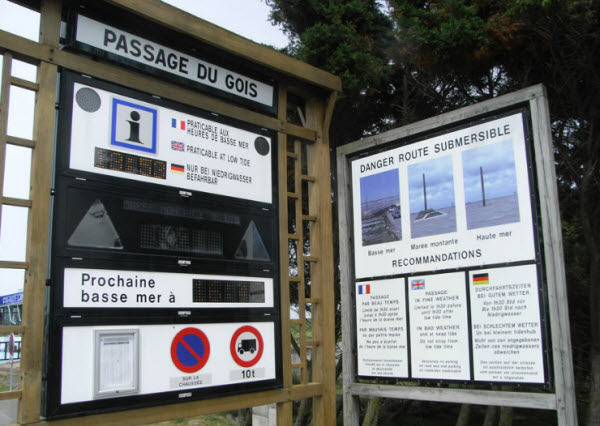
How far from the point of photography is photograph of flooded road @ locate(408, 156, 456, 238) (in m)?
5.05

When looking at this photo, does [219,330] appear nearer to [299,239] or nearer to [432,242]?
[299,239]

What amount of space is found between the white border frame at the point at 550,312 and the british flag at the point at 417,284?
74 centimetres

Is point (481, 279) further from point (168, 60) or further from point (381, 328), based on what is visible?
point (168, 60)

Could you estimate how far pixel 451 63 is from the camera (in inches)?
314

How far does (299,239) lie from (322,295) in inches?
24.6

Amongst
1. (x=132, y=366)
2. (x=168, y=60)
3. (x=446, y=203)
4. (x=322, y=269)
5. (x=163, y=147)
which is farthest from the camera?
(x=322, y=269)

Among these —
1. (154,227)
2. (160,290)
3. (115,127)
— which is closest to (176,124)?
(115,127)

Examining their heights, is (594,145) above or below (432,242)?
above

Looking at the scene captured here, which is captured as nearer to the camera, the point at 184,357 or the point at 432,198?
the point at 184,357

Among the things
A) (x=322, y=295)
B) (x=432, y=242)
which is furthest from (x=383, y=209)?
(x=322, y=295)

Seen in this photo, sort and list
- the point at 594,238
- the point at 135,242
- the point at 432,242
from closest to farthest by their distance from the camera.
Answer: the point at 135,242 → the point at 432,242 → the point at 594,238

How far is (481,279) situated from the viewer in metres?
4.69

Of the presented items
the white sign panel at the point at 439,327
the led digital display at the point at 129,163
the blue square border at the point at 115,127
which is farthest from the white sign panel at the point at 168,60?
the white sign panel at the point at 439,327

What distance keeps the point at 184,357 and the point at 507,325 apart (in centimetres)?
249
